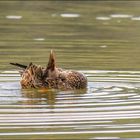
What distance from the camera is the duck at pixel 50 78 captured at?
12836 millimetres

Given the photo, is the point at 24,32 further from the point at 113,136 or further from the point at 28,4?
the point at 113,136

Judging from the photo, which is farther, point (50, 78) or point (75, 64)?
point (75, 64)

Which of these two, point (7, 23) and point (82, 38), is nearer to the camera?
point (82, 38)

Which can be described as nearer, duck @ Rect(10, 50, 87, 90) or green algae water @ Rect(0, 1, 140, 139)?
green algae water @ Rect(0, 1, 140, 139)

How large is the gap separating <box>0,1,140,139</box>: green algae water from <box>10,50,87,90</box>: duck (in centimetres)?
11

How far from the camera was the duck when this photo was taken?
42.1 ft

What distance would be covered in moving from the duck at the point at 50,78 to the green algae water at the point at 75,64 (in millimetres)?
110

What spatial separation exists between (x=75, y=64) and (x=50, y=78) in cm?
229

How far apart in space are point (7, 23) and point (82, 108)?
1004 centimetres

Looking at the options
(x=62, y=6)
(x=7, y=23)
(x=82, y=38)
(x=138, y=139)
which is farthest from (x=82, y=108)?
(x=62, y=6)

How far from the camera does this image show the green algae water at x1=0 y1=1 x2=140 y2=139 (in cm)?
1017

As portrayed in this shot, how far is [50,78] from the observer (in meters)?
12.9

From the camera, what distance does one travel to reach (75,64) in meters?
15.1

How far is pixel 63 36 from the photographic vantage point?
749 inches
